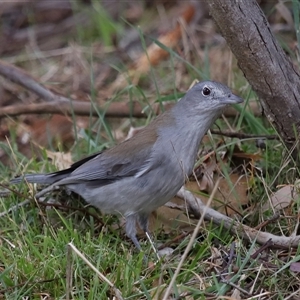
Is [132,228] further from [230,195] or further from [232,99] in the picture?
[232,99]

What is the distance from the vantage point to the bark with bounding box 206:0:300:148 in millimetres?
4488

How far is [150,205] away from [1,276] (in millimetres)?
1133

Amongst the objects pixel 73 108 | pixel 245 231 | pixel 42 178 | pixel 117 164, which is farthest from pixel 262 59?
pixel 73 108

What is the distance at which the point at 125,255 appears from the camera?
4.31 metres

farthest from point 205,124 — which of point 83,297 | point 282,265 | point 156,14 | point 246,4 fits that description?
point 156,14

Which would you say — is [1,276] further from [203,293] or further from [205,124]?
[205,124]

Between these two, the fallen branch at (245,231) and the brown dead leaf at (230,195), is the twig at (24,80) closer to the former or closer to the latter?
the brown dead leaf at (230,195)

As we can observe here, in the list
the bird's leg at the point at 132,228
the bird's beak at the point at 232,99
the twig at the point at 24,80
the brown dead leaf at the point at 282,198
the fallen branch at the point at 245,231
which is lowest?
the bird's leg at the point at 132,228

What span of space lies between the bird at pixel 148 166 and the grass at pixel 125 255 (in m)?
0.15

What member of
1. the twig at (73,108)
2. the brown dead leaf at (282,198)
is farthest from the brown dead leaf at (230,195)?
the twig at (73,108)

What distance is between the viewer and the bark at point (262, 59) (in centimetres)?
449

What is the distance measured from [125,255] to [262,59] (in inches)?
55.2

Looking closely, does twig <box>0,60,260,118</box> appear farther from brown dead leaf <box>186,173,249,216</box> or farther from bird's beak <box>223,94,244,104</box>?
bird's beak <box>223,94,244,104</box>

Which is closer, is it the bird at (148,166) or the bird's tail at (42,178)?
the bird at (148,166)
